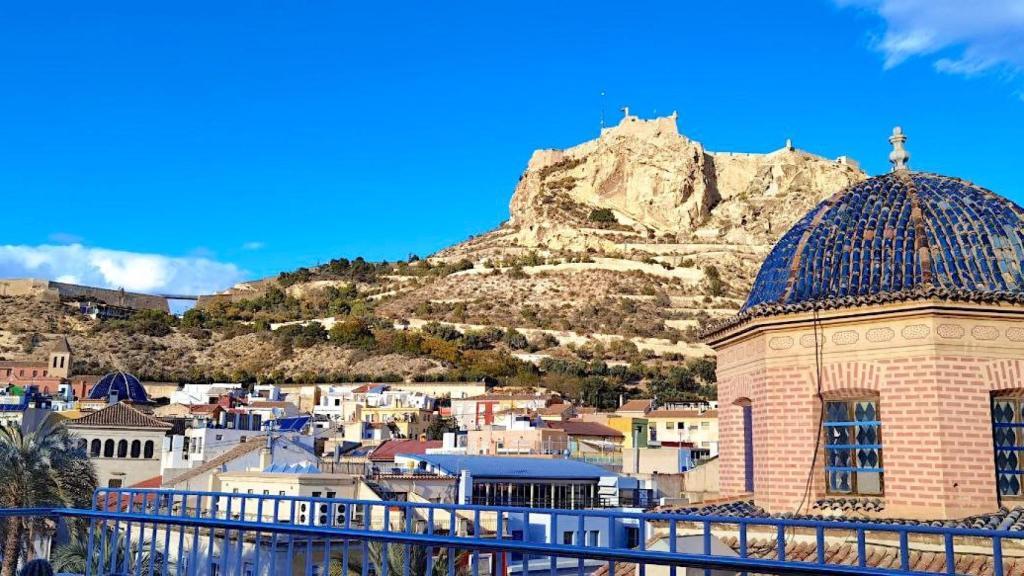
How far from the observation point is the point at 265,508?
2011cm

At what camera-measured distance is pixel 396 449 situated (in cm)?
3862

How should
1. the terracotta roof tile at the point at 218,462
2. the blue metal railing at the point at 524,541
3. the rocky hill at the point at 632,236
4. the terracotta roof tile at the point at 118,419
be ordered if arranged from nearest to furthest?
the blue metal railing at the point at 524,541, the terracotta roof tile at the point at 218,462, the terracotta roof tile at the point at 118,419, the rocky hill at the point at 632,236

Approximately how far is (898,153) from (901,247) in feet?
6.74

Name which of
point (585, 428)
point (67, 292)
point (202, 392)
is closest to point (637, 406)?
point (585, 428)

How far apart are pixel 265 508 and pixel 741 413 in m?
11.3

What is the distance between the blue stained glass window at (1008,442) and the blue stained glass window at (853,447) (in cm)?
114

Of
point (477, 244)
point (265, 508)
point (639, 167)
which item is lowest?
point (265, 508)

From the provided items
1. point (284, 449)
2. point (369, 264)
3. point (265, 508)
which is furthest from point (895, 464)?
Result: point (369, 264)

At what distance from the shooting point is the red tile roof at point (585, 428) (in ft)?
147

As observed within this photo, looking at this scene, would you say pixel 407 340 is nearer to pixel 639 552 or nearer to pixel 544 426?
pixel 544 426

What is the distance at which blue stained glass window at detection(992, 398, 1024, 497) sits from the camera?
10133mm

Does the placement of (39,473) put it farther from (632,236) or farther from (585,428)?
(632,236)

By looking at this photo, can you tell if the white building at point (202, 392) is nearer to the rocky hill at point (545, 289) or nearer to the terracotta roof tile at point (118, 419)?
the rocky hill at point (545, 289)

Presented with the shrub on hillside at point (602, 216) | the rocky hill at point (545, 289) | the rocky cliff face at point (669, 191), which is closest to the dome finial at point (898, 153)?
the rocky hill at point (545, 289)
